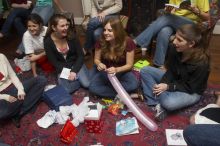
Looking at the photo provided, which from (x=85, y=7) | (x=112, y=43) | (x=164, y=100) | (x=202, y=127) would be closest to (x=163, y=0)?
(x=85, y=7)

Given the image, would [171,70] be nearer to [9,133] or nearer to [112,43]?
[112,43]

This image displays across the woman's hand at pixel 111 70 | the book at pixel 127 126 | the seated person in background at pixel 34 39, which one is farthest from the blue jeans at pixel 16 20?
the book at pixel 127 126

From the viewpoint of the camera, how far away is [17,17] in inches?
134

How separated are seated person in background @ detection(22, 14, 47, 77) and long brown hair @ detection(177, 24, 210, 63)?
1523 millimetres

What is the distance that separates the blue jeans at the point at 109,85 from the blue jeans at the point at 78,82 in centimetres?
11

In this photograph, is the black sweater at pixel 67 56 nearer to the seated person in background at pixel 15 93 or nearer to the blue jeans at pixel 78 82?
the blue jeans at pixel 78 82

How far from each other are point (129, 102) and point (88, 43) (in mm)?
1085

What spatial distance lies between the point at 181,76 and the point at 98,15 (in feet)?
4.18

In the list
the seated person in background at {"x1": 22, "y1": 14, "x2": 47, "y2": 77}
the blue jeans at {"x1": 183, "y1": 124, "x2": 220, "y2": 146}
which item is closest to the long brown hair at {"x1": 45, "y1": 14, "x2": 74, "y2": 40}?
the seated person in background at {"x1": 22, "y1": 14, "x2": 47, "y2": 77}

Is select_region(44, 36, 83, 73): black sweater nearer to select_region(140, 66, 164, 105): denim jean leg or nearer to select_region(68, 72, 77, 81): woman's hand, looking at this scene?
select_region(68, 72, 77, 81): woman's hand

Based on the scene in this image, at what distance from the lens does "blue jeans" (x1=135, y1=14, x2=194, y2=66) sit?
2727 millimetres

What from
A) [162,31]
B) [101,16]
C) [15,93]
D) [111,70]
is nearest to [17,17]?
[101,16]

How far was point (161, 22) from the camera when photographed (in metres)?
2.78

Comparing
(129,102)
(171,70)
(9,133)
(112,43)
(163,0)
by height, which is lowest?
(9,133)
